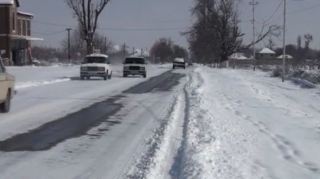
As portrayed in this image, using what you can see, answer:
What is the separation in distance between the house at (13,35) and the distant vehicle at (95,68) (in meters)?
31.5

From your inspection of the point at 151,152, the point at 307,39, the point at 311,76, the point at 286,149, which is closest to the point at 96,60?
the point at 311,76

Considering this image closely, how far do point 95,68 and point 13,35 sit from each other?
37.6 metres

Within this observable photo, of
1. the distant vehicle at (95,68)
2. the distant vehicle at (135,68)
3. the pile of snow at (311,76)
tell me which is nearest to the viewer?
the pile of snow at (311,76)

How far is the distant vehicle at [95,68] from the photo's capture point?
4112 centimetres

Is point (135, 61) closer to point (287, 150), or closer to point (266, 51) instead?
point (287, 150)

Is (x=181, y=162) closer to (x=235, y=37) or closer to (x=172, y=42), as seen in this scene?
(x=235, y=37)

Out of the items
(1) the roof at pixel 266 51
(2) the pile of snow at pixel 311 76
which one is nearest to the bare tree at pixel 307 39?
(1) the roof at pixel 266 51

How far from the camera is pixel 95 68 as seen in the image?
135 ft

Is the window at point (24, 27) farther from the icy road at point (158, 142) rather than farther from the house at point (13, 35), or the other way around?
the icy road at point (158, 142)

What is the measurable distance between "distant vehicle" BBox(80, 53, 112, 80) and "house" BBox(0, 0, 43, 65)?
1240 inches

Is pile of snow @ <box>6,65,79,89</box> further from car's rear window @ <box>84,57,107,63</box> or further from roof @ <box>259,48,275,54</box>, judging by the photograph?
roof @ <box>259,48,275,54</box>

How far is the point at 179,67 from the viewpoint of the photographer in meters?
91.7

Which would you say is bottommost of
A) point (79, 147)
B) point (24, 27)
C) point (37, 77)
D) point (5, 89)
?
point (79, 147)

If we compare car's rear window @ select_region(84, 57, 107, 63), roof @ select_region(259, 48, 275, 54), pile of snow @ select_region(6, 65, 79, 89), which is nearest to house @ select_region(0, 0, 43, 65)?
pile of snow @ select_region(6, 65, 79, 89)
